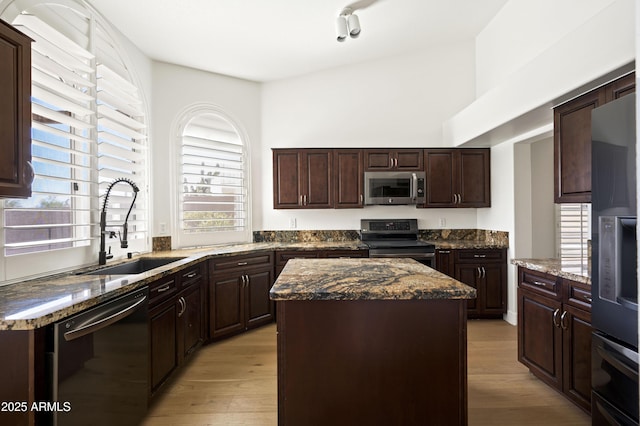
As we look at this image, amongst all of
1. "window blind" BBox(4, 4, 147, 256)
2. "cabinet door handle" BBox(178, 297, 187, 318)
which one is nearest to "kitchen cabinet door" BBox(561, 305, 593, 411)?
"cabinet door handle" BBox(178, 297, 187, 318)

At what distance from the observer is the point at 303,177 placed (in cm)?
408

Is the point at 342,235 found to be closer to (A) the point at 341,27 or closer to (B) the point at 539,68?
(A) the point at 341,27

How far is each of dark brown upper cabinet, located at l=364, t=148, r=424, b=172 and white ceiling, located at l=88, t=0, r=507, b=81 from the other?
4.40 ft

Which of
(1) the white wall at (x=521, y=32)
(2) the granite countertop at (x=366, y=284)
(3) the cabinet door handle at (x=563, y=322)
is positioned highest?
(1) the white wall at (x=521, y=32)

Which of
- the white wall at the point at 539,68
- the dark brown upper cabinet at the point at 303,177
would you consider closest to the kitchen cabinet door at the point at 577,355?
the white wall at the point at 539,68

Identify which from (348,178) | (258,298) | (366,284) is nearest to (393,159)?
(348,178)

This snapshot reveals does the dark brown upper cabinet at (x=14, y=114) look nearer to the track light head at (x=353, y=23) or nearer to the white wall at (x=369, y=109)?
the track light head at (x=353, y=23)

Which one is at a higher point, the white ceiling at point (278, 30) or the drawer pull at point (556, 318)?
the white ceiling at point (278, 30)

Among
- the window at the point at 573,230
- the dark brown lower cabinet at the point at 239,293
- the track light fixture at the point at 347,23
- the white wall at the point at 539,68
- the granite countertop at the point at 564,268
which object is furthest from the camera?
the window at the point at 573,230

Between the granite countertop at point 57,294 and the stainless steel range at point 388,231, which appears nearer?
the granite countertop at point 57,294

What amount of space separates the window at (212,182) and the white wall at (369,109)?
53cm

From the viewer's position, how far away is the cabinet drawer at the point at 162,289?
6.84ft

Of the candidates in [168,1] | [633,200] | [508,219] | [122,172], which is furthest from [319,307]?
[508,219]

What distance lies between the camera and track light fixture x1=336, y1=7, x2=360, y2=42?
9.97ft
